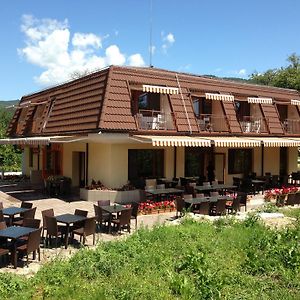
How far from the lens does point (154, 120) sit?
884 inches

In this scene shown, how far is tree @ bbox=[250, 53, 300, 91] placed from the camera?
48.2 meters

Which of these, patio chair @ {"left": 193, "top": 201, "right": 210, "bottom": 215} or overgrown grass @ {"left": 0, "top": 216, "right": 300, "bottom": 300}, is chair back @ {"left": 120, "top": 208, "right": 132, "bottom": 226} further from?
patio chair @ {"left": 193, "top": 201, "right": 210, "bottom": 215}

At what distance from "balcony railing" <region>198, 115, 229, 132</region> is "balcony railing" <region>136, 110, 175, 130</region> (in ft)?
8.86

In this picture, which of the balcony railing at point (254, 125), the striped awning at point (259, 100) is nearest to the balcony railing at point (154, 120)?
the balcony railing at point (254, 125)

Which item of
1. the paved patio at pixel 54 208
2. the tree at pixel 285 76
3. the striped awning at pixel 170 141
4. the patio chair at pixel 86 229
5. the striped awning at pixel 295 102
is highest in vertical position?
the tree at pixel 285 76

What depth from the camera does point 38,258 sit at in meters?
10.0

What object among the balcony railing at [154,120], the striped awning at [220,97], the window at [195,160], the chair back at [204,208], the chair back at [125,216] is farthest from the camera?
the window at [195,160]

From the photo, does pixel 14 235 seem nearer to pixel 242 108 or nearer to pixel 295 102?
pixel 242 108

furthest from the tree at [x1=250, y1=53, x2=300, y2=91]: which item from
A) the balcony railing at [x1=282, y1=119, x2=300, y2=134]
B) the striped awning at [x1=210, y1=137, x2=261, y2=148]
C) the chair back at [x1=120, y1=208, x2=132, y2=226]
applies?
the chair back at [x1=120, y1=208, x2=132, y2=226]

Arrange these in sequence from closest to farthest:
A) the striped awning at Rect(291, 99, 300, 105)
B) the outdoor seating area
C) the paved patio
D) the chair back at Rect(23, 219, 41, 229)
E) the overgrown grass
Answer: the overgrown grass → the outdoor seating area → the paved patio → the chair back at Rect(23, 219, 41, 229) → the striped awning at Rect(291, 99, 300, 105)

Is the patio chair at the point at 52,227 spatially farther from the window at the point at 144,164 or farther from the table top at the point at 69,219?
the window at the point at 144,164

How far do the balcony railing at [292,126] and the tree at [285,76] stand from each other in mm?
19048

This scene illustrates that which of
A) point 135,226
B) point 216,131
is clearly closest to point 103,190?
point 135,226

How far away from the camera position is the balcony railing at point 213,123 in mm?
24875
